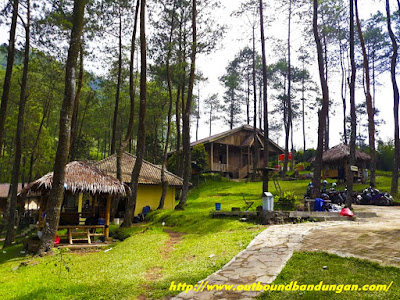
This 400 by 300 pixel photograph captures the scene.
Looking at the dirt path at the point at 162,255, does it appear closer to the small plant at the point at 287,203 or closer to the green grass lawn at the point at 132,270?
the green grass lawn at the point at 132,270

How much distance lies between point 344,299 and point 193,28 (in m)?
16.3

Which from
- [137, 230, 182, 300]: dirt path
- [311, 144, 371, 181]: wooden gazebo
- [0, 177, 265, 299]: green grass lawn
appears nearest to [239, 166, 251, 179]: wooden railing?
[311, 144, 371, 181]: wooden gazebo

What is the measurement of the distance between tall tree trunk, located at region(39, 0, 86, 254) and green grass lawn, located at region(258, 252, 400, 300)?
7041 millimetres

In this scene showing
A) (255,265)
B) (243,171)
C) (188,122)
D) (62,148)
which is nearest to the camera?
(255,265)

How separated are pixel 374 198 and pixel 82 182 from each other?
14357 mm

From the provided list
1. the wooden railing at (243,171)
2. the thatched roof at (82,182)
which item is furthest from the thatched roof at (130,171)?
the wooden railing at (243,171)

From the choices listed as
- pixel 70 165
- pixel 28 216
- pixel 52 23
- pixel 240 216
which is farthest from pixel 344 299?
pixel 28 216

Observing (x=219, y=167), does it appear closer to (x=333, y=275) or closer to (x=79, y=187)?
(x=79, y=187)

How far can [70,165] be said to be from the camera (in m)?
13.0

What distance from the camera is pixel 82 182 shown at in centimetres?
1253

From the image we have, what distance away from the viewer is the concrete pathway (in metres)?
4.71

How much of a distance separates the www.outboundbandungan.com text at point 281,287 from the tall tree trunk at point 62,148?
5.73 meters

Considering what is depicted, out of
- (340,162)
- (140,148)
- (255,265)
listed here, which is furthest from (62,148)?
(340,162)

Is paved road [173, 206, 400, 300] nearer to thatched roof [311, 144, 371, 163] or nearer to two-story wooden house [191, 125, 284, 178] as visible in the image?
thatched roof [311, 144, 371, 163]
